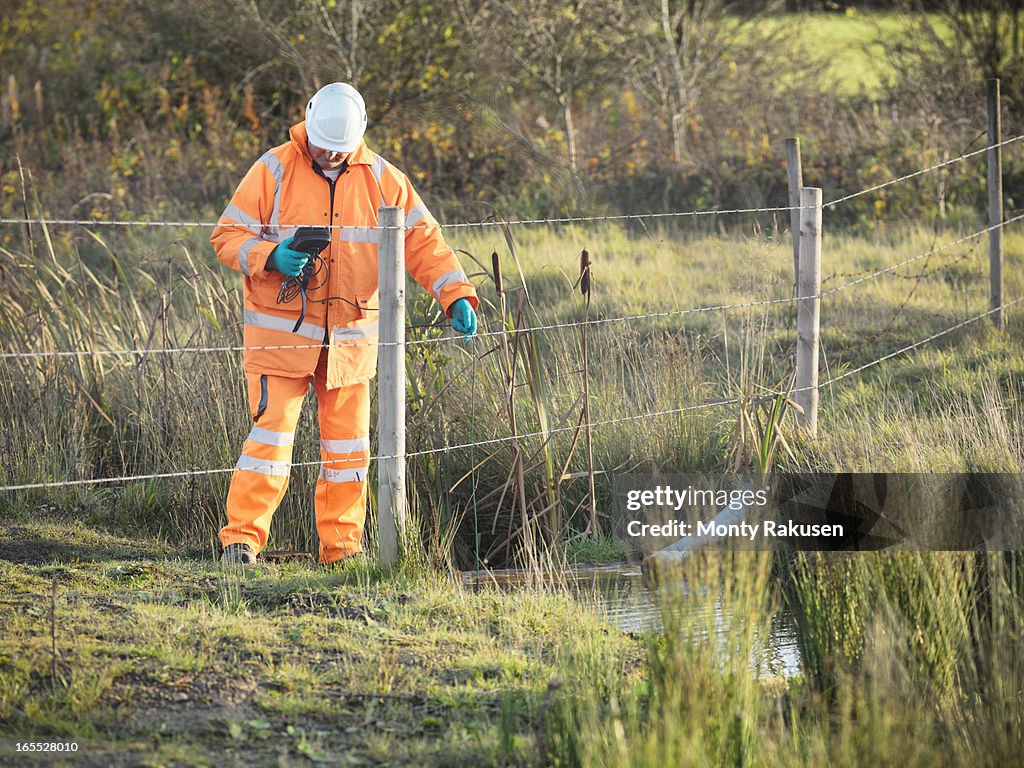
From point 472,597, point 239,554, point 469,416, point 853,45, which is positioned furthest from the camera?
point 853,45

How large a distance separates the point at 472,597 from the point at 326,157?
1.74 meters

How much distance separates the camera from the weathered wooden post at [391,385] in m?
4.49

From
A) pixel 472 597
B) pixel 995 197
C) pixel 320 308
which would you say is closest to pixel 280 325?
pixel 320 308

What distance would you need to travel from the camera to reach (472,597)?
168 inches

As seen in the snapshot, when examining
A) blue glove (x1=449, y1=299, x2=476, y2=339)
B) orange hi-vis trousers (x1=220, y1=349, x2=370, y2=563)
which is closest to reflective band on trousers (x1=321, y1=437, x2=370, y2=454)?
orange hi-vis trousers (x1=220, y1=349, x2=370, y2=563)

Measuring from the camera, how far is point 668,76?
13742 millimetres

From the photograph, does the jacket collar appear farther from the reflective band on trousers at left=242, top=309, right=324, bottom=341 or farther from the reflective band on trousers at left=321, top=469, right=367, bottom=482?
the reflective band on trousers at left=321, top=469, right=367, bottom=482

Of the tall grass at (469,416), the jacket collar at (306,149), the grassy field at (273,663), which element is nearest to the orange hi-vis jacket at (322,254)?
the jacket collar at (306,149)

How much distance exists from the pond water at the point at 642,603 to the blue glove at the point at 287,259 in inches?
53.8

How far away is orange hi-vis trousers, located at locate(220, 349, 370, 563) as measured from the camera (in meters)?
4.73

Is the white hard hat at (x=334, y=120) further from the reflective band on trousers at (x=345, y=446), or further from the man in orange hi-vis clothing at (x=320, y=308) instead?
the reflective band on trousers at (x=345, y=446)

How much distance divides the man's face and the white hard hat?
0.11 feet

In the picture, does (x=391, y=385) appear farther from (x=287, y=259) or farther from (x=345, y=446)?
(x=287, y=259)

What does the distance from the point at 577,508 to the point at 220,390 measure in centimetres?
174
